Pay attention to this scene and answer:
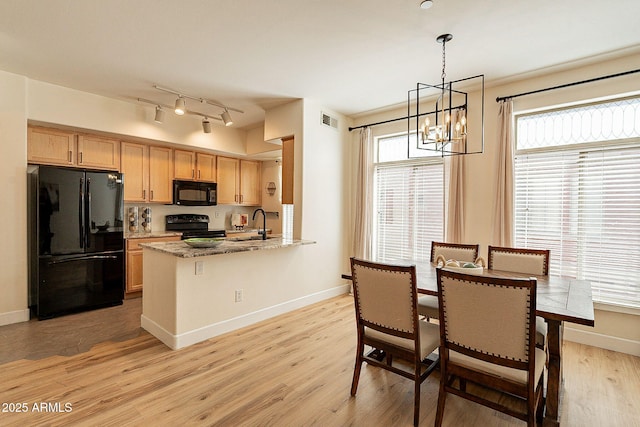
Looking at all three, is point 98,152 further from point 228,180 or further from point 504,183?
point 504,183

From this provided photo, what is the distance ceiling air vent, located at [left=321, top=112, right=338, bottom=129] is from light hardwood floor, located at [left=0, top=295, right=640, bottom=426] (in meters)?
3.04

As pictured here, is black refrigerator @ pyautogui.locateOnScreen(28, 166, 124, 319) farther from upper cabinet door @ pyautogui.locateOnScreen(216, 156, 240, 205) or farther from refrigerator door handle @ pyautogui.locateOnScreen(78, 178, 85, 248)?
upper cabinet door @ pyautogui.locateOnScreen(216, 156, 240, 205)

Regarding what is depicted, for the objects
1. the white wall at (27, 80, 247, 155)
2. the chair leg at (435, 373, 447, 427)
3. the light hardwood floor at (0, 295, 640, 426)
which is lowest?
the light hardwood floor at (0, 295, 640, 426)

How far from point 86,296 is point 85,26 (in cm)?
316

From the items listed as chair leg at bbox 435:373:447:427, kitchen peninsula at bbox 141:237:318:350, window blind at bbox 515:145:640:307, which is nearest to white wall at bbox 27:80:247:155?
kitchen peninsula at bbox 141:237:318:350

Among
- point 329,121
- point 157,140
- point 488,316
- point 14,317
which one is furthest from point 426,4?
point 14,317

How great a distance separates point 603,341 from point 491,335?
2.41 m

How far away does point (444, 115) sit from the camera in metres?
2.42

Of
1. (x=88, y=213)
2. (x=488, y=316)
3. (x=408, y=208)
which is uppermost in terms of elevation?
(x=408, y=208)

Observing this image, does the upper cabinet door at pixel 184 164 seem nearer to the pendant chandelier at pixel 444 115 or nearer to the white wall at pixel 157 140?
the white wall at pixel 157 140

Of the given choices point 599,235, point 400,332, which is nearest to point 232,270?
point 400,332

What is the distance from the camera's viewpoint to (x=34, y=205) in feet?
12.0

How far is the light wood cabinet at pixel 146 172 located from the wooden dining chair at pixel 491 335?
14.9ft

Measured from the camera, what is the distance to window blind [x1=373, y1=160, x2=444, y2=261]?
4180 mm
